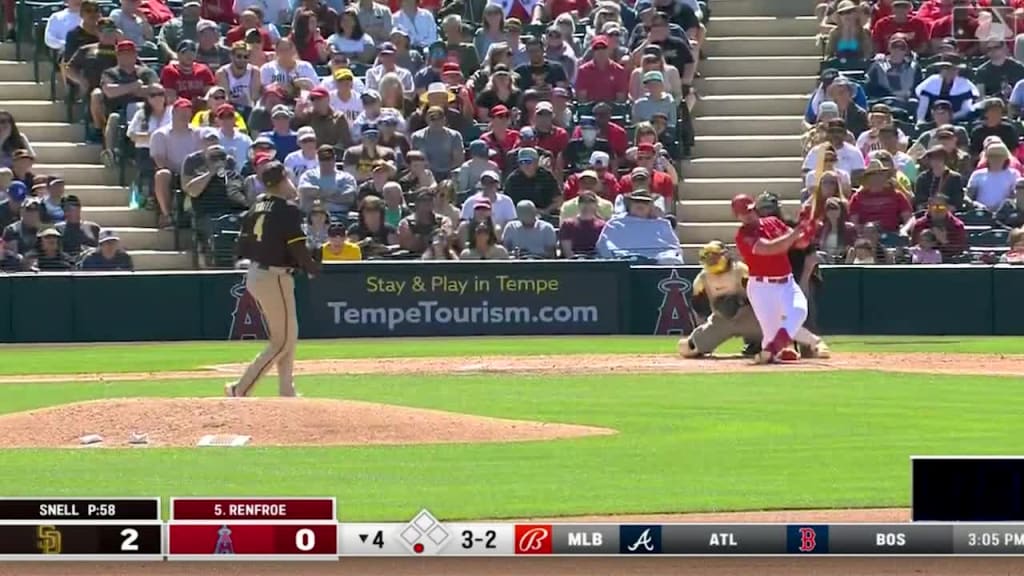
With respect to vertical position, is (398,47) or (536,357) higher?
(398,47)

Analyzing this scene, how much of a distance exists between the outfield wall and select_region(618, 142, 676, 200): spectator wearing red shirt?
1.17 meters

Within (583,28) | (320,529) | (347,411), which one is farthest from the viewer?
(583,28)

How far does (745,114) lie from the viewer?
31.2 m

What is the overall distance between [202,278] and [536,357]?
474 cm

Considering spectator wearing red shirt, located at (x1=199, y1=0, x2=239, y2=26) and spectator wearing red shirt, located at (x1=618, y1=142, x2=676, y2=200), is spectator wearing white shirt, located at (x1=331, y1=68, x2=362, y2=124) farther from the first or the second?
spectator wearing red shirt, located at (x1=618, y1=142, x2=676, y2=200)

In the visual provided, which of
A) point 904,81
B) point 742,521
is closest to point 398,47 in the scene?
point 904,81

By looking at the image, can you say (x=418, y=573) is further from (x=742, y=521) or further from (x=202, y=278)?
(x=202, y=278)

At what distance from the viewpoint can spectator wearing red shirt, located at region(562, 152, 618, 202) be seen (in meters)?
27.8

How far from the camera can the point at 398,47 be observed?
1168 inches

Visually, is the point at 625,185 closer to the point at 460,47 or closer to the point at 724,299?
the point at 460,47

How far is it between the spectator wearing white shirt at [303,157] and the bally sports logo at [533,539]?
56.4 ft

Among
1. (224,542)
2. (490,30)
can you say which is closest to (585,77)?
(490,30)

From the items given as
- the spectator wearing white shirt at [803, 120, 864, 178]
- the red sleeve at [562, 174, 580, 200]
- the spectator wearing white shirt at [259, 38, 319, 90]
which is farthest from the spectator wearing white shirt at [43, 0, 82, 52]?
the spectator wearing white shirt at [803, 120, 864, 178]

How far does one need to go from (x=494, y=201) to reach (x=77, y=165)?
19.5ft
